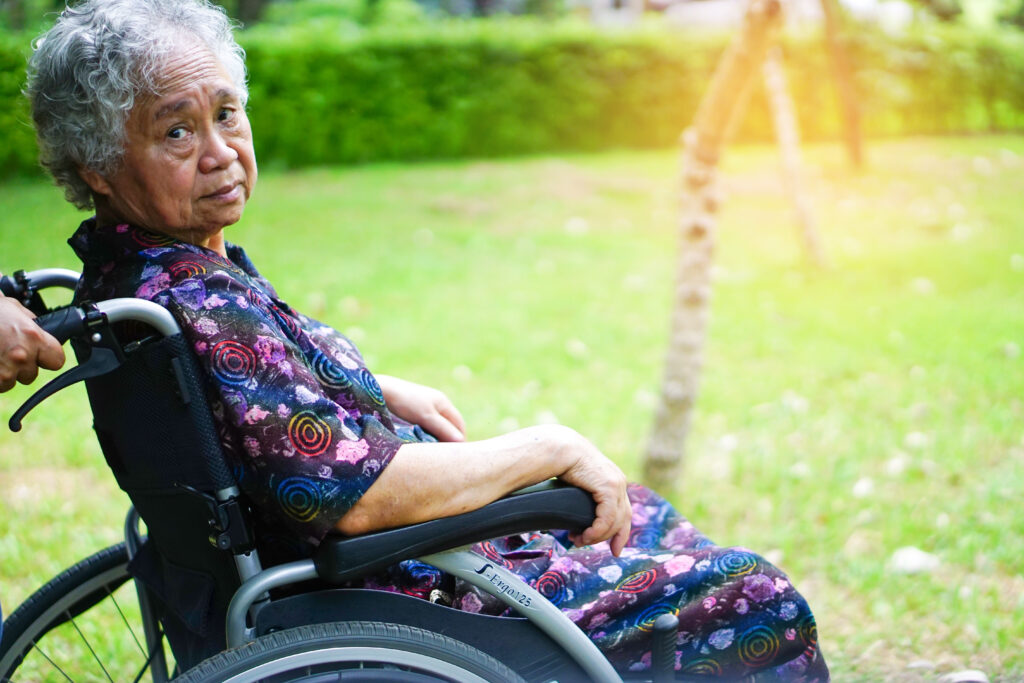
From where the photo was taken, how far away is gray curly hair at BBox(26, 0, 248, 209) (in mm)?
1426

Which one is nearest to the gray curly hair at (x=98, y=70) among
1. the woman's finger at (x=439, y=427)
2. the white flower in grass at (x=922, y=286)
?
the woman's finger at (x=439, y=427)

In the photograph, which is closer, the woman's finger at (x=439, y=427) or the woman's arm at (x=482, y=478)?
the woman's arm at (x=482, y=478)

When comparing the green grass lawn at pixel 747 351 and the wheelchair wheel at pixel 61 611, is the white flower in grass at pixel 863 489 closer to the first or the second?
the green grass lawn at pixel 747 351

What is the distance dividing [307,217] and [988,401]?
4941mm

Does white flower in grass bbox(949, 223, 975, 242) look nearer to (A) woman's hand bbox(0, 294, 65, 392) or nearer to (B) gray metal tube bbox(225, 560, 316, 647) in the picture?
(B) gray metal tube bbox(225, 560, 316, 647)

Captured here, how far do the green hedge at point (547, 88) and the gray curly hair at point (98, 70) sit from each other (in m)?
7.64

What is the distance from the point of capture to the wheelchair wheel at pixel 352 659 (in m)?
1.29

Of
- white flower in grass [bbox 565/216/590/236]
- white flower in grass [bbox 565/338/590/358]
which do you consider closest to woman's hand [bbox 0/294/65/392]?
white flower in grass [bbox 565/338/590/358]

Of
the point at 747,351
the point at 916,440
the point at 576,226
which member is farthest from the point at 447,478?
the point at 576,226

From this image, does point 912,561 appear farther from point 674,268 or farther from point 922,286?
→ point 674,268

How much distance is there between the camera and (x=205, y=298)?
1396 millimetres

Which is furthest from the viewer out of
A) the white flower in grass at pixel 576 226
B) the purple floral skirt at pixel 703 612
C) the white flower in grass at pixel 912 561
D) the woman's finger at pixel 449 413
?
the white flower in grass at pixel 576 226

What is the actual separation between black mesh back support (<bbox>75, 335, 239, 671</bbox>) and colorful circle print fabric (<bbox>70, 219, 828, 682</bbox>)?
42mm

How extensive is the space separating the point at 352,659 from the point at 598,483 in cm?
46
